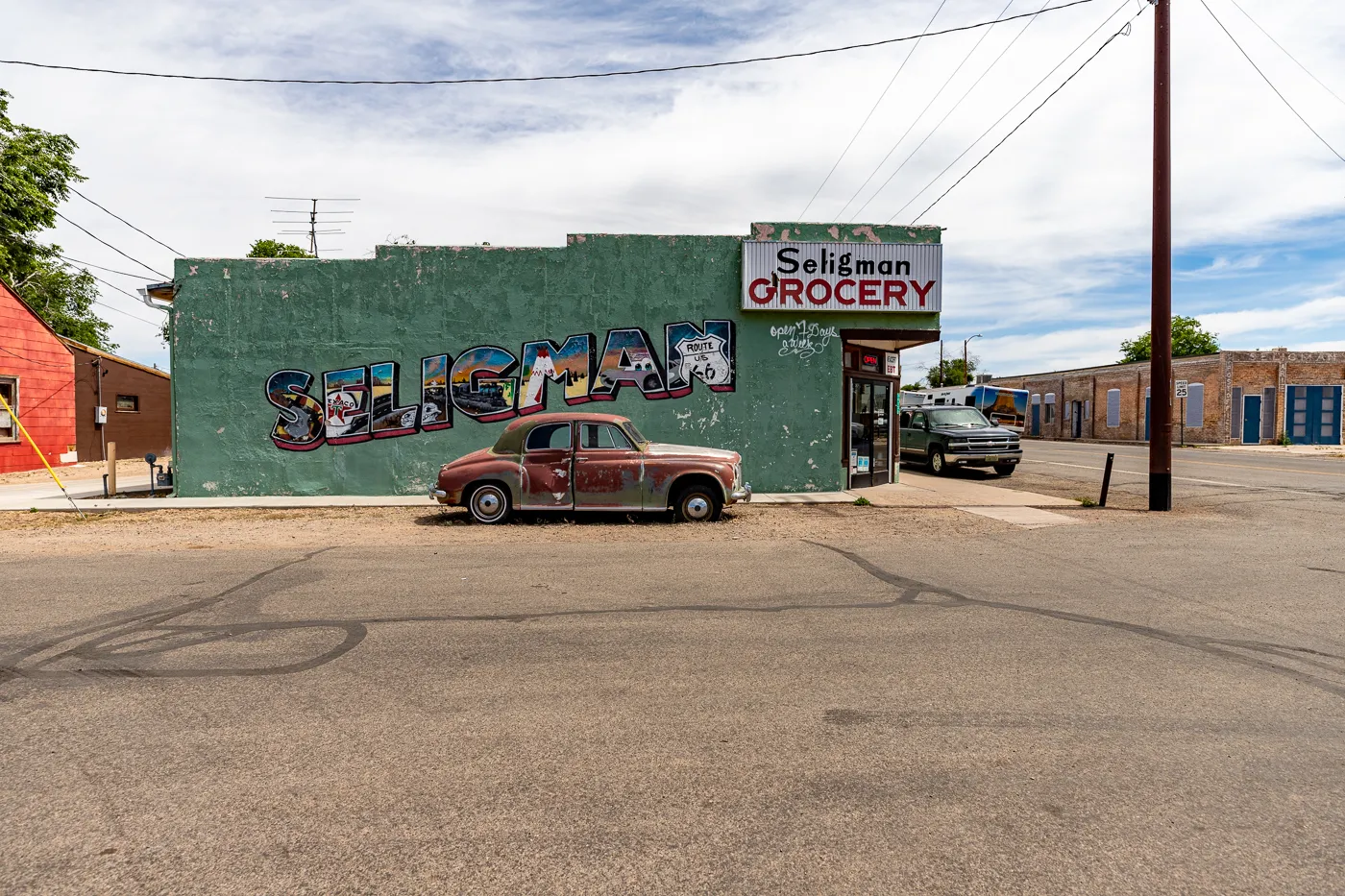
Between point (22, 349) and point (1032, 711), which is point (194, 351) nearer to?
point (22, 349)

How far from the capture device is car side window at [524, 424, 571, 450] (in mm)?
12711

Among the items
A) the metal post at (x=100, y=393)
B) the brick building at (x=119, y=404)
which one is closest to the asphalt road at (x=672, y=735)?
the brick building at (x=119, y=404)

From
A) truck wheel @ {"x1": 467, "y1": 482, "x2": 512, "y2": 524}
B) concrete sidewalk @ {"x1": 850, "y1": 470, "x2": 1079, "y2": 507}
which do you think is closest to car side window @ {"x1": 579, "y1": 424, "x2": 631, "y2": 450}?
truck wheel @ {"x1": 467, "y1": 482, "x2": 512, "y2": 524}

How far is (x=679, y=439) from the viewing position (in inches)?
656

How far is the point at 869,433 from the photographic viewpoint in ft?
60.8

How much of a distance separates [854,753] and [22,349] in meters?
27.4

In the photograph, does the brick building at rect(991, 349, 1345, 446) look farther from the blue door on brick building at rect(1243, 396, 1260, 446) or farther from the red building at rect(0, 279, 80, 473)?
the red building at rect(0, 279, 80, 473)

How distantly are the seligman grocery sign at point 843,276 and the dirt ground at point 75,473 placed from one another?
1403 cm

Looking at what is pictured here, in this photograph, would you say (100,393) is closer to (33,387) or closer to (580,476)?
(33,387)

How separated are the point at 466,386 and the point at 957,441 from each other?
13038mm

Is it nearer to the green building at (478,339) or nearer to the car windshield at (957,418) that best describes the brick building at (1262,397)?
the car windshield at (957,418)

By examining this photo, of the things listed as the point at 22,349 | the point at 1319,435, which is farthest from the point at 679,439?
the point at 1319,435

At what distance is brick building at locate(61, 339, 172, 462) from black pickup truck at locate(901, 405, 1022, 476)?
72.5ft

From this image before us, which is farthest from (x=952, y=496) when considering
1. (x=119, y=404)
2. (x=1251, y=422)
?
(x=1251, y=422)
